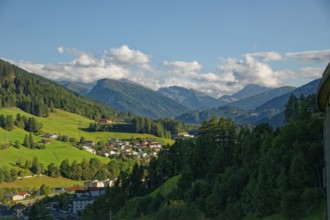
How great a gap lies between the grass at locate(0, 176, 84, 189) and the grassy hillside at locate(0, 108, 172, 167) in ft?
19.2

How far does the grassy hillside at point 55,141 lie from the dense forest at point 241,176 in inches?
2610

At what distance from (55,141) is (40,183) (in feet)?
95.6

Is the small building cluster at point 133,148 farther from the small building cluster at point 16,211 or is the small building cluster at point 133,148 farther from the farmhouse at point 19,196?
the small building cluster at point 16,211

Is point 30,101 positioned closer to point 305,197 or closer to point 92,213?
point 92,213

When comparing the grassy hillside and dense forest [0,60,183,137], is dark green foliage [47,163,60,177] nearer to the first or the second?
the grassy hillside

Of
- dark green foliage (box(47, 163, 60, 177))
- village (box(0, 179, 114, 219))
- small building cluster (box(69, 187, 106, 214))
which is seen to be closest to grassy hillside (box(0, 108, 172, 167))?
dark green foliage (box(47, 163, 60, 177))

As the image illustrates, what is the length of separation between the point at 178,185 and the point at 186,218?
24.8ft

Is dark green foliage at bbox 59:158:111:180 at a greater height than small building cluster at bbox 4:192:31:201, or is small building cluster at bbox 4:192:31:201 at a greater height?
dark green foliage at bbox 59:158:111:180

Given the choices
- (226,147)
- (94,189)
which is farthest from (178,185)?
(94,189)

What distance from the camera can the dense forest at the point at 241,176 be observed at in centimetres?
2011

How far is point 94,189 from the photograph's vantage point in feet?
283

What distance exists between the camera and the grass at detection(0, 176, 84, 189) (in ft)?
307

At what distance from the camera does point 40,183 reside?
97.1 m

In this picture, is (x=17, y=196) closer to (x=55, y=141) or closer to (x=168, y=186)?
(x=55, y=141)
